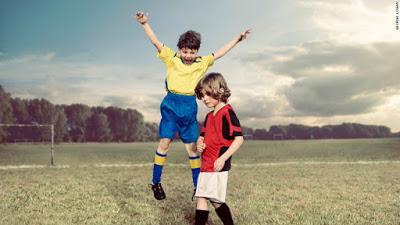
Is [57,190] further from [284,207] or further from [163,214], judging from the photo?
[284,207]

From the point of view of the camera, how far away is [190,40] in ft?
22.3

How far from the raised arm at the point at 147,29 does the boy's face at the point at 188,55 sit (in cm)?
38

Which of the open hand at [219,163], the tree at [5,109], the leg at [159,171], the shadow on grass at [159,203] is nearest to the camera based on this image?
the open hand at [219,163]

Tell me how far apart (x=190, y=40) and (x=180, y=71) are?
47 centimetres

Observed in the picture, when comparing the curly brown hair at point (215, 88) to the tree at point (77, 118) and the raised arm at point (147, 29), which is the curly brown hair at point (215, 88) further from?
the tree at point (77, 118)

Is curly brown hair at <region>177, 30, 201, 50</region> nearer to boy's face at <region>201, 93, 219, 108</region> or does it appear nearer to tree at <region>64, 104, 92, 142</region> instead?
boy's face at <region>201, 93, 219, 108</region>

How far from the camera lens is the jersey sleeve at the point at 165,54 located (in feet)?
22.8

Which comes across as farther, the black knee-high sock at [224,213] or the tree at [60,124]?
the tree at [60,124]

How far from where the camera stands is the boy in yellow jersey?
6.86 meters

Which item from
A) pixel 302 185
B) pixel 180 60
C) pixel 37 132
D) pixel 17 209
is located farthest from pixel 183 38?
pixel 37 132

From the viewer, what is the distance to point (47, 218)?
657 cm

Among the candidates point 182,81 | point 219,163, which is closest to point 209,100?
point 219,163

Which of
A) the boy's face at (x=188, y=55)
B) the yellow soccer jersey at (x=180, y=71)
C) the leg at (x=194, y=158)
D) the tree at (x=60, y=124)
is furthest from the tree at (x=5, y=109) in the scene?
the boy's face at (x=188, y=55)

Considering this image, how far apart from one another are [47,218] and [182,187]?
4082 mm
